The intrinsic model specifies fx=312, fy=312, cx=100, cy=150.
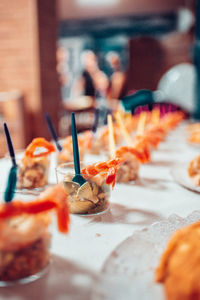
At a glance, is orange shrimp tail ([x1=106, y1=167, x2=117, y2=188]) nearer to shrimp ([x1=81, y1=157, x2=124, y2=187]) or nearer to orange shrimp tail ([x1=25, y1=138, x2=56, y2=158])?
shrimp ([x1=81, y1=157, x2=124, y2=187])

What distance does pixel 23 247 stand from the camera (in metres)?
0.50

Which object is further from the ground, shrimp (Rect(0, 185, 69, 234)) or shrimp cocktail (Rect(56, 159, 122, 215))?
shrimp (Rect(0, 185, 69, 234))

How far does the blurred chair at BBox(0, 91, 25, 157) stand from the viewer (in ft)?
11.7

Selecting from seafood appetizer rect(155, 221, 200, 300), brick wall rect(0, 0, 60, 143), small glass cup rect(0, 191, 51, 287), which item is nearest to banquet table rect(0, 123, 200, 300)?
small glass cup rect(0, 191, 51, 287)

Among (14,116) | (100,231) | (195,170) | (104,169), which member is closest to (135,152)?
(195,170)

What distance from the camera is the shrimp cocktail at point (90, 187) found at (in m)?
0.78

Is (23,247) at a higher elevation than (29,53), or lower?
lower

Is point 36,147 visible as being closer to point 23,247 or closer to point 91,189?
point 91,189

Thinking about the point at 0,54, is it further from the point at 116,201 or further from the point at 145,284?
the point at 145,284

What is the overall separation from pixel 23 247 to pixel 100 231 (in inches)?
10.1

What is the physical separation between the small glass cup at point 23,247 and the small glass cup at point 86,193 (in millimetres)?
232

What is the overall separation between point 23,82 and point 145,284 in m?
3.96

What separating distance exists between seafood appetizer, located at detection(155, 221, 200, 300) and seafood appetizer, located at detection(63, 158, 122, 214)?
0.30m

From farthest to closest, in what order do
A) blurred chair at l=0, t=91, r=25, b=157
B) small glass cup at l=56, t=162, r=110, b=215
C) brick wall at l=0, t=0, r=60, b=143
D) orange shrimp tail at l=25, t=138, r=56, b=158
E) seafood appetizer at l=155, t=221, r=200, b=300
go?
brick wall at l=0, t=0, r=60, b=143 < blurred chair at l=0, t=91, r=25, b=157 < orange shrimp tail at l=25, t=138, r=56, b=158 < small glass cup at l=56, t=162, r=110, b=215 < seafood appetizer at l=155, t=221, r=200, b=300
